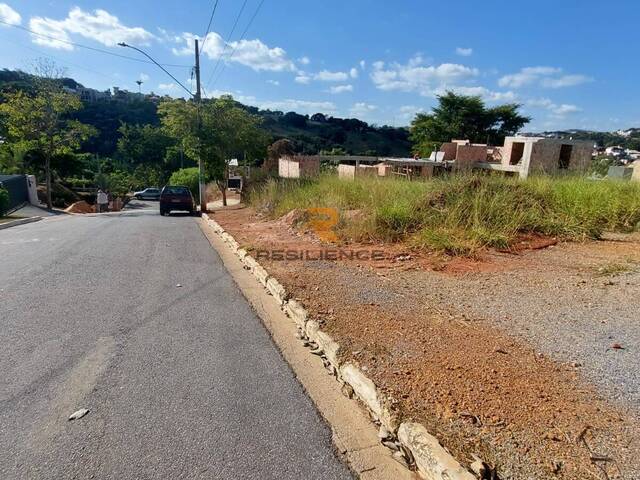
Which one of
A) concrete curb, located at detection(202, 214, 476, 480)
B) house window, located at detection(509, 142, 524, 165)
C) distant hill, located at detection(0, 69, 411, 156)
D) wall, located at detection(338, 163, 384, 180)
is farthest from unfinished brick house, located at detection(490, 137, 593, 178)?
distant hill, located at detection(0, 69, 411, 156)

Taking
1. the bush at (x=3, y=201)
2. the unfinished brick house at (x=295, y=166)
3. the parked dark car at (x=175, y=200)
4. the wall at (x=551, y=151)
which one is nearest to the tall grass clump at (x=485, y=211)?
the parked dark car at (x=175, y=200)

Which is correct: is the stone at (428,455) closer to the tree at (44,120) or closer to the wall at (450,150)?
the tree at (44,120)

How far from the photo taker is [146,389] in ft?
9.64

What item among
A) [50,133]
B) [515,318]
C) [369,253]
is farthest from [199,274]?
[50,133]

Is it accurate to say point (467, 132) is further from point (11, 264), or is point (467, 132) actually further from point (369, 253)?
point (11, 264)

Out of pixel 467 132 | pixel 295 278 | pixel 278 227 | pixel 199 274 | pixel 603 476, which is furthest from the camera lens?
pixel 467 132

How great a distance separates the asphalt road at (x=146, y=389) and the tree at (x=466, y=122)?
47284mm

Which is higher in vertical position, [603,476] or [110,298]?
[603,476]

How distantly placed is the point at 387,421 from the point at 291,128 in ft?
323

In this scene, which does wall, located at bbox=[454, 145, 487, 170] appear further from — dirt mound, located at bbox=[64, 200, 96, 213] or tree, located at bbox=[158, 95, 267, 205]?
dirt mound, located at bbox=[64, 200, 96, 213]

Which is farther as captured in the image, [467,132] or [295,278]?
[467,132]

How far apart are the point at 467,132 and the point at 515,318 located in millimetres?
49747

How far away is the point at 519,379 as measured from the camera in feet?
9.48

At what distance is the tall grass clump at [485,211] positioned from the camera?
7594 mm
